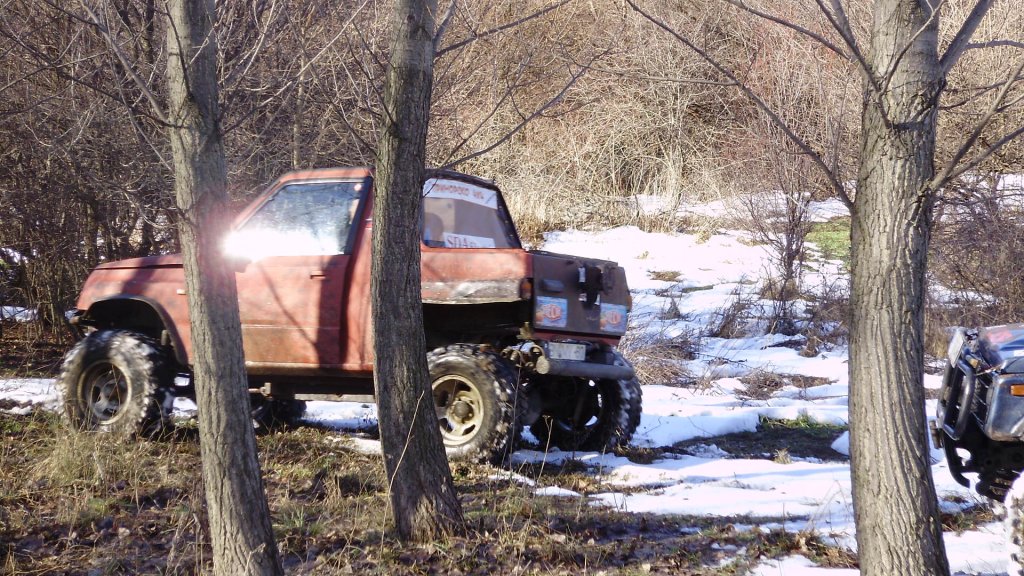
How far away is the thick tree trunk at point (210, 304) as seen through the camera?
401 cm

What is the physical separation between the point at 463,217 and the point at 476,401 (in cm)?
156

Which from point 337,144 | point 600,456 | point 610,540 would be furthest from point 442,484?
point 337,144

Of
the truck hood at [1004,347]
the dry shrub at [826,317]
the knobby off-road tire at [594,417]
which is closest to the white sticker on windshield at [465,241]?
the knobby off-road tire at [594,417]

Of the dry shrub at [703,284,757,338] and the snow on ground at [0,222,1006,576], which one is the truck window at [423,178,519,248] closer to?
the snow on ground at [0,222,1006,576]

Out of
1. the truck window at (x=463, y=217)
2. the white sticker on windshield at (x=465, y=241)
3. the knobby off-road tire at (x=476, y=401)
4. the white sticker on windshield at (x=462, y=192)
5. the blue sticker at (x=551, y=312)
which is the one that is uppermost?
the white sticker on windshield at (x=462, y=192)

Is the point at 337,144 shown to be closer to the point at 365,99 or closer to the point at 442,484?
the point at 365,99

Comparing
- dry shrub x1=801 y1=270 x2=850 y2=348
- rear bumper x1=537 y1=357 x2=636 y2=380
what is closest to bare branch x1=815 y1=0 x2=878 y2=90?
rear bumper x1=537 y1=357 x2=636 y2=380

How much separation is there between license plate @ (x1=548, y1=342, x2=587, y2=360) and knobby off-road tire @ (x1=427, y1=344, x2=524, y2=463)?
14.2 inches

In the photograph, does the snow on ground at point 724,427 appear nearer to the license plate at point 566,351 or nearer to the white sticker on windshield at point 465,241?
the license plate at point 566,351

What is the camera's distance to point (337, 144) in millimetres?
12211

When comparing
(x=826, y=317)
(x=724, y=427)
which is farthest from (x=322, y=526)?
(x=826, y=317)

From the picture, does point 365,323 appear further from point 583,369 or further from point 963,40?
point 963,40

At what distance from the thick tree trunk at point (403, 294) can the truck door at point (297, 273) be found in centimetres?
215

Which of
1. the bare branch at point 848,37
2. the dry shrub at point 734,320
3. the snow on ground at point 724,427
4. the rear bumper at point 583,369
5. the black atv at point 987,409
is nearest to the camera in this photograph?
the bare branch at point 848,37
